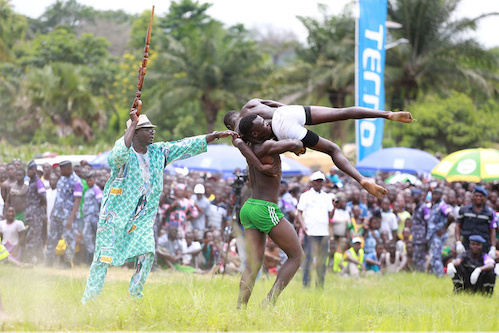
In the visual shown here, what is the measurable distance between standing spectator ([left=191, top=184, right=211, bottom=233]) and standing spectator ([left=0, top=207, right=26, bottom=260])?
3394mm

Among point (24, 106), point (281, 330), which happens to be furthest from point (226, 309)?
point (24, 106)

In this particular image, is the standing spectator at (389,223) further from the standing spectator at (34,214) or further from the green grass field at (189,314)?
the standing spectator at (34,214)

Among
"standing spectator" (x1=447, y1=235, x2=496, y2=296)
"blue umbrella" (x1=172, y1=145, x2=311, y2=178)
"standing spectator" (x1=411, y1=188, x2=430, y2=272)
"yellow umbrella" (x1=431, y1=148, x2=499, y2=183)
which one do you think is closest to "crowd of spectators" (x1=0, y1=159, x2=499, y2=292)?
"standing spectator" (x1=411, y1=188, x2=430, y2=272)

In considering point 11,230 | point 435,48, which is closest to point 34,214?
point 11,230

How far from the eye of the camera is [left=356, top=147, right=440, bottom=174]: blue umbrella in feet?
65.0

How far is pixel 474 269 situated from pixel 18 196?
25.7 ft

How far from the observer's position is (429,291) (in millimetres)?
10547

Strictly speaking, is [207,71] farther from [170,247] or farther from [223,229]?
[170,247]

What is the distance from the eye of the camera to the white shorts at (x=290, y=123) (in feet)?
20.1

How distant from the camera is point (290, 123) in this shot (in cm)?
615

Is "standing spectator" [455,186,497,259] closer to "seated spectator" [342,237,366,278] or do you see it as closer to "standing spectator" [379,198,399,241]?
"seated spectator" [342,237,366,278]

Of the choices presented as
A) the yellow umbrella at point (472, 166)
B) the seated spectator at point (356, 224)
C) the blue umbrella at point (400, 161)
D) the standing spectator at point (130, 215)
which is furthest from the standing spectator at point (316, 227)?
the blue umbrella at point (400, 161)

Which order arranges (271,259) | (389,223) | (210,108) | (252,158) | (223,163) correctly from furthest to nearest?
(210,108) < (223,163) < (389,223) < (271,259) < (252,158)

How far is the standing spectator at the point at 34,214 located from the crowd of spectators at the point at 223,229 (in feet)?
0.12
